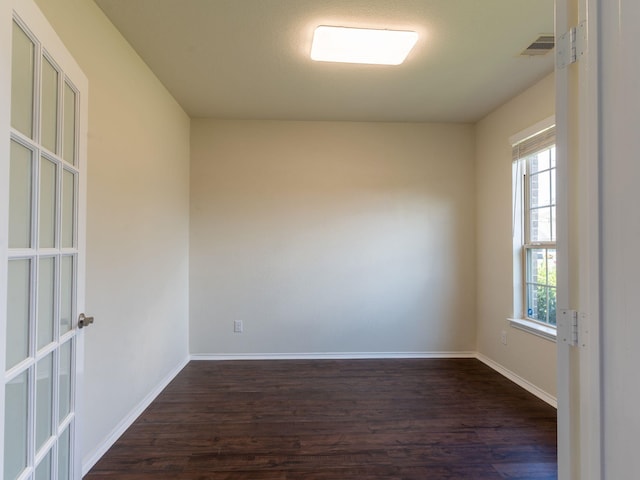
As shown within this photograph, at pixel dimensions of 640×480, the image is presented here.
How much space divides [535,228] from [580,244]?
8.19 feet

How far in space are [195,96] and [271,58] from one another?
40.3 inches

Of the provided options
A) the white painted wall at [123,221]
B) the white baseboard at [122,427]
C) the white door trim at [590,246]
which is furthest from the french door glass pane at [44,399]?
the white door trim at [590,246]

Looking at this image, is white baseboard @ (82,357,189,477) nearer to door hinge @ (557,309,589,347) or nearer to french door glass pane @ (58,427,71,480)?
french door glass pane @ (58,427,71,480)

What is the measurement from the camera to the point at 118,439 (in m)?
Result: 2.17

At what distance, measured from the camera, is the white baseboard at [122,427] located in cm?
189

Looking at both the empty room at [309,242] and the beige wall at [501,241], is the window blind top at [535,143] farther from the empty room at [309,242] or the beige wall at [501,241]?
the beige wall at [501,241]

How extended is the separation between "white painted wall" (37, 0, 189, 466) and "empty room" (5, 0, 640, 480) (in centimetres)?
2

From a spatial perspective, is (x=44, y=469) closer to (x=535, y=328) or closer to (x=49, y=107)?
(x=49, y=107)

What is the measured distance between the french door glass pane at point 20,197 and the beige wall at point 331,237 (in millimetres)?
2528

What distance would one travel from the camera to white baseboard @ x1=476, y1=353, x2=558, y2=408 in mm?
2694

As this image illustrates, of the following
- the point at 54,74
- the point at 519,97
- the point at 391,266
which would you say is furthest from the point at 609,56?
Answer: the point at 391,266

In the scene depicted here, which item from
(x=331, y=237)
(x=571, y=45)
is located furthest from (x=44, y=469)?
(x=331, y=237)

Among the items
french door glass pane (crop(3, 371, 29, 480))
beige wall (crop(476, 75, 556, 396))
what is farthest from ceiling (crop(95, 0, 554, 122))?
french door glass pane (crop(3, 371, 29, 480))

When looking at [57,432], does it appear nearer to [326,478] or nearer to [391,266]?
[326,478]
